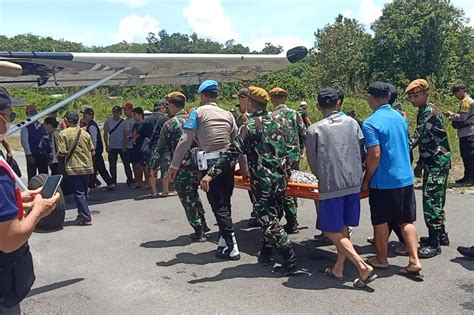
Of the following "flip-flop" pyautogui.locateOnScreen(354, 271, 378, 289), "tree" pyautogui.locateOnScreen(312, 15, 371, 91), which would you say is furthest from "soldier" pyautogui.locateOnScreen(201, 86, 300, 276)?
"tree" pyautogui.locateOnScreen(312, 15, 371, 91)

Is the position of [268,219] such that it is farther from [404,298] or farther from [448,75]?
[448,75]

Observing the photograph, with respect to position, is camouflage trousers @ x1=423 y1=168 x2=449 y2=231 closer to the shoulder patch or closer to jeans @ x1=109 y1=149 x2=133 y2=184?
the shoulder patch

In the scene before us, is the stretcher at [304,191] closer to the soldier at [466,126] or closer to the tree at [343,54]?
the soldier at [466,126]

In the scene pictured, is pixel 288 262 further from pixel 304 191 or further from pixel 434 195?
pixel 434 195

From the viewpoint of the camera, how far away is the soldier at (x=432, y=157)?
17.3 ft

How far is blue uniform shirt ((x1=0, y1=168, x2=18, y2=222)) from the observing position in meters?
2.49

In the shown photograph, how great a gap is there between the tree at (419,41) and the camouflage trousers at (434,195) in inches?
1122

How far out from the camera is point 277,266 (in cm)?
510

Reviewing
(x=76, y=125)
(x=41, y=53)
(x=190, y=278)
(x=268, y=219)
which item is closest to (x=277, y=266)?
(x=268, y=219)

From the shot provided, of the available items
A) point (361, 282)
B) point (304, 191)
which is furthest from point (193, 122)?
point (361, 282)

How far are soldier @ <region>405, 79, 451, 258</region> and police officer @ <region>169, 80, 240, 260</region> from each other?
1992 millimetres

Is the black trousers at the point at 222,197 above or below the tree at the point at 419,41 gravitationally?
below

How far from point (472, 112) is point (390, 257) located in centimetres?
459

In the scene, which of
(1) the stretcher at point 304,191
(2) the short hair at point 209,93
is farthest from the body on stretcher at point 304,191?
(2) the short hair at point 209,93
